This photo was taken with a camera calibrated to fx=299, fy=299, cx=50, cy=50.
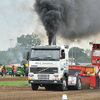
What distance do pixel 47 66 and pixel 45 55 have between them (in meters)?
0.65

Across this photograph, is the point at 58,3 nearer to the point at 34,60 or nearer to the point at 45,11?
the point at 45,11

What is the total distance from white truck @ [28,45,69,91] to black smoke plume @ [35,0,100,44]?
4.95m

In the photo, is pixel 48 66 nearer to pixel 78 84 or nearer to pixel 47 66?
pixel 47 66

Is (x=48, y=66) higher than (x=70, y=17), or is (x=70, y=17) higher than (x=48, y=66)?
(x=70, y=17)

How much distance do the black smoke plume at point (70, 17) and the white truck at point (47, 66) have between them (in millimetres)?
4946

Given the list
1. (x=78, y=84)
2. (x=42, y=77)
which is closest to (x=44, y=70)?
(x=42, y=77)

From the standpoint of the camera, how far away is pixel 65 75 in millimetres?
18219

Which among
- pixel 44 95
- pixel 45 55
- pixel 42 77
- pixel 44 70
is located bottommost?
pixel 44 95

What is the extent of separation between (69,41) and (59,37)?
196 centimetres

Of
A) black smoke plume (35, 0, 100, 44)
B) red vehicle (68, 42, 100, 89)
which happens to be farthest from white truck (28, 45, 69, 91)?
black smoke plume (35, 0, 100, 44)

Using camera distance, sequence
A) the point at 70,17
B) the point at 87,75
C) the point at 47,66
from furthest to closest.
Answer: the point at 70,17, the point at 87,75, the point at 47,66

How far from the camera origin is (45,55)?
17.2 m

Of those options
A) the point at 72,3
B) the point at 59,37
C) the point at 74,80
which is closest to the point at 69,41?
the point at 59,37

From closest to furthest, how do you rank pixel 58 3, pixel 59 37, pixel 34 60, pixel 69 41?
pixel 34 60
pixel 58 3
pixel 59 37
pixel 69 41
